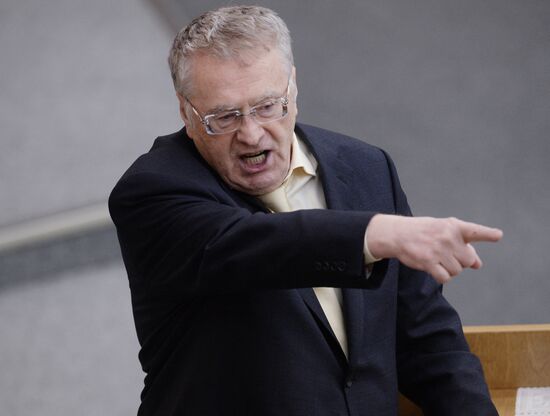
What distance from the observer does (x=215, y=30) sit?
1.78 meters

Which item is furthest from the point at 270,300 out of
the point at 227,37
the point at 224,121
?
the point at 227,37

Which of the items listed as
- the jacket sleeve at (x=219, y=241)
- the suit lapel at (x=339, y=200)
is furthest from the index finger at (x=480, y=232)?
the suit lapel at (x=339, y=200)

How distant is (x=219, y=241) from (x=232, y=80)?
0.25 m

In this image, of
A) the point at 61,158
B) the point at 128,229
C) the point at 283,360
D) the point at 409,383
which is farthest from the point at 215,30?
the point at 61,158

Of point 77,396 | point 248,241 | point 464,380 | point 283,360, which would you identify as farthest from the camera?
point 77,396

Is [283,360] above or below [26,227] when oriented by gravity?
above

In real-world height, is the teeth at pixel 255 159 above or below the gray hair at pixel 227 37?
below

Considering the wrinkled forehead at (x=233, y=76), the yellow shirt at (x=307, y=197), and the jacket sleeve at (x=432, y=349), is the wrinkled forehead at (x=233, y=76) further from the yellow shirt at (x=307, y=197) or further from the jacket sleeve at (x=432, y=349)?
the jacket sleeve at (x=432, y=349)

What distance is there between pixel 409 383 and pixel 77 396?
1858 millimetres

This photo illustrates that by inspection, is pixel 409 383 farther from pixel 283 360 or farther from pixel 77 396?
pixel 77 396

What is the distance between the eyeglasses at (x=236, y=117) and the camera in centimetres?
178

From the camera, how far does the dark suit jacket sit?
160cm

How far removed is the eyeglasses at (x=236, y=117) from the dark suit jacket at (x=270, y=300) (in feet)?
0.24

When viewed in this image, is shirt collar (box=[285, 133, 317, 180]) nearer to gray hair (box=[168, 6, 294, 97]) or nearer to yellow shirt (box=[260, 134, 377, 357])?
yellow shirt (box=[260, 134, 377, 357])
